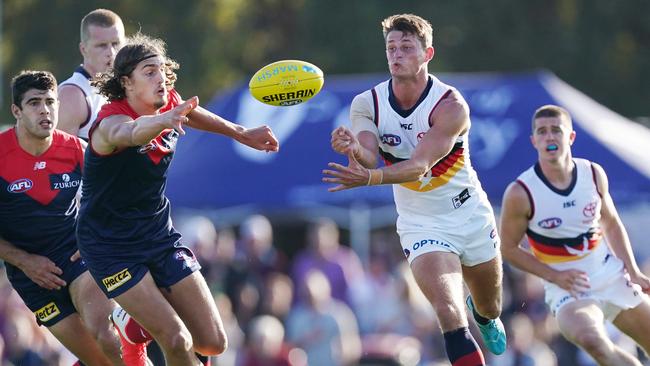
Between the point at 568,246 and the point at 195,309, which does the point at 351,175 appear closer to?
the point at 195,309

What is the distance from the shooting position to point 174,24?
2823cm

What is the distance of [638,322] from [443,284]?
8.34ft

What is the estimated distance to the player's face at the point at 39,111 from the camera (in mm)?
9188

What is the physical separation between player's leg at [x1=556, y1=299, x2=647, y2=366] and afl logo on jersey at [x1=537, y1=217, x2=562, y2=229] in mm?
655

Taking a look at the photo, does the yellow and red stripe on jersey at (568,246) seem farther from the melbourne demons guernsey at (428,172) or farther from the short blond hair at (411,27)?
the short blond hair at (411,27)

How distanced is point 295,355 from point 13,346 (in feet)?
10.5

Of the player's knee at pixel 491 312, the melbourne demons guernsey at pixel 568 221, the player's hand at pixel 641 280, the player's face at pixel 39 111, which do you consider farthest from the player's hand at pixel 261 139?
the player's hand at pixel 641 280

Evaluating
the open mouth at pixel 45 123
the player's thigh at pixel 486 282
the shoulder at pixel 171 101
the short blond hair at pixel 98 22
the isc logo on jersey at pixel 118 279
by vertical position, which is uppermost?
the short blond hair at pixel 98 22

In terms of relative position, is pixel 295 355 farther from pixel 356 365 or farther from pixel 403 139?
pixel 403 139

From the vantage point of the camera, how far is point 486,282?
950 cm

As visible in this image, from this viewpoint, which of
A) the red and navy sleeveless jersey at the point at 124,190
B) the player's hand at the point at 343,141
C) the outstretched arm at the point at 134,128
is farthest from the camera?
the red and navy sleeveless jersey at the point at 124,190

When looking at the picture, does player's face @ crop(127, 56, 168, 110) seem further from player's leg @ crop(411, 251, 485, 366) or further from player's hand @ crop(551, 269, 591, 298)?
player's hand @ crop(551, 269, 591, 298)

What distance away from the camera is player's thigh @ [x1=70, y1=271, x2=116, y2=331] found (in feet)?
29.9

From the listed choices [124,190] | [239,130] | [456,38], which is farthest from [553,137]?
[456,38]
